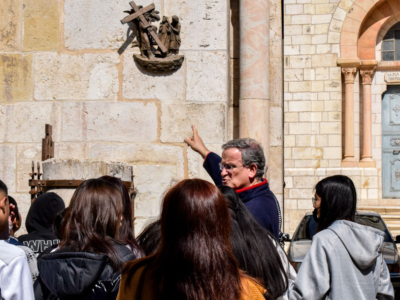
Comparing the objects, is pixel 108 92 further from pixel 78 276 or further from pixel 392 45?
pixel 392 45

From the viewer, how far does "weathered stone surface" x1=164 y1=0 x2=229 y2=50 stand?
5637mm

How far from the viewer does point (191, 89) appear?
18.4ft

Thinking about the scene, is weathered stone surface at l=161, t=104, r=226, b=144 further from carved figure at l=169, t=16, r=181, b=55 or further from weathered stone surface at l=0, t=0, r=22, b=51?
weathered stone surface at l=0, t=0, r=22, b=51

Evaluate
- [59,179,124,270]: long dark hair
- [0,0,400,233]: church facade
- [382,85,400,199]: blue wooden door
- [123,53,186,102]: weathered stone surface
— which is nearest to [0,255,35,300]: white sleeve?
[59,179,124,270]: long dark hair

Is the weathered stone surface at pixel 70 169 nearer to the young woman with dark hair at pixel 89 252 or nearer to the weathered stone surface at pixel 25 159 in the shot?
the weathered stone surface at pixel 25 159

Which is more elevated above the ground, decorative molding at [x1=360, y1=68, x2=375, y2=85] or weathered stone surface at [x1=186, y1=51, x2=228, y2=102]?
decorative molding at [x1=360, y1=68, x2=375, y2=85]

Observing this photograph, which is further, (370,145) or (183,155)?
(370,145)

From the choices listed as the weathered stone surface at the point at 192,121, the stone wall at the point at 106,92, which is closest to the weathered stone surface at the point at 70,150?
the stone wall at the point at 106,92

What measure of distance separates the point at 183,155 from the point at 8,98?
1727 millimetres

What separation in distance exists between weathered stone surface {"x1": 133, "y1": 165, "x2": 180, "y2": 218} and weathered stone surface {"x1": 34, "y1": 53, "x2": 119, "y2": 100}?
760mm

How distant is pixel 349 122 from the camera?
15.4 meters

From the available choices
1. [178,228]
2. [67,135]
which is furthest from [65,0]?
[178,228]

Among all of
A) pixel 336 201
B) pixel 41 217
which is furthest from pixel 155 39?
pixel 336 201

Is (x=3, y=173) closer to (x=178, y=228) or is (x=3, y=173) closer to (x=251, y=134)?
(x=251, y=134)
